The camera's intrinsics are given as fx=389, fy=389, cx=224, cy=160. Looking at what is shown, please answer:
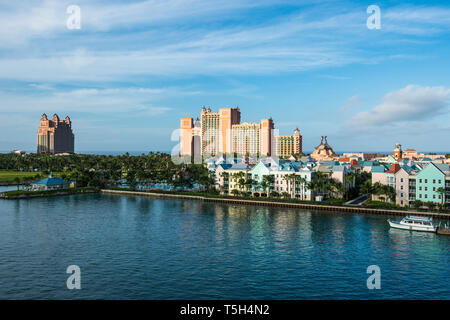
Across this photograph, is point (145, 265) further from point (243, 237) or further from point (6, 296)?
point (243, 237)

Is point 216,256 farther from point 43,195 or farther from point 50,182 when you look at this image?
point 50,182

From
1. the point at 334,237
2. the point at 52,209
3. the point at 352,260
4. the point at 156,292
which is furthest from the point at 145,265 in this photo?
the point at 52,209

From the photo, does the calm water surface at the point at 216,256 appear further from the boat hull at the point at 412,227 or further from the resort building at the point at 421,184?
the resort building at the point at 421,184

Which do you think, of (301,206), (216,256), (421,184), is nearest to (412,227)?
(421,184)

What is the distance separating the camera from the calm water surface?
32.2m

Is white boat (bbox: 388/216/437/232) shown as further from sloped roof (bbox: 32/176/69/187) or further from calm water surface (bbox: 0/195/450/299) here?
sloped roof (bbox: 32/176/69/187)

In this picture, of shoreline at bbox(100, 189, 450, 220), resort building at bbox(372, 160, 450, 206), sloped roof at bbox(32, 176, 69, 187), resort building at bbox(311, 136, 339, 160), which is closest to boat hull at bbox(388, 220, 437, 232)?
shoreline at bbox(100, 189, 450, 220)

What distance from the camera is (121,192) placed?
348 ft

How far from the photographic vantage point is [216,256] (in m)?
41.9

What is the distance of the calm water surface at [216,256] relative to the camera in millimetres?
32188

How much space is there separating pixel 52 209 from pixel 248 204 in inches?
1565

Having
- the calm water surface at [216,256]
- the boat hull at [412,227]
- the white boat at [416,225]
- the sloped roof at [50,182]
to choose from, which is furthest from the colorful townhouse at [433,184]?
the sloped roof at [50,182]

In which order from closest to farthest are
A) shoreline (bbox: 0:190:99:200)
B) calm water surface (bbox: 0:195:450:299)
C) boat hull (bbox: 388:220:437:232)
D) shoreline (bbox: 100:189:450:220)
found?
calm water surface (bbox: 0:195:450:299) < boat hull (bbox: 388:220:437:232) < shoreline (bbox: 100:189:450:220) < shoreline (bbox: 0:190:99:200)

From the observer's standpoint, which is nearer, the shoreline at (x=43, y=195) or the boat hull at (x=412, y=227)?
the boat hull at (x=412, y=227)
